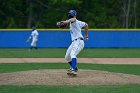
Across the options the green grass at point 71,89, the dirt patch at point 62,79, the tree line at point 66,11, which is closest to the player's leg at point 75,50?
the dirt patch at point 62,79

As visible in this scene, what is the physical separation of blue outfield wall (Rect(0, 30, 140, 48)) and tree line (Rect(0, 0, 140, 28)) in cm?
972

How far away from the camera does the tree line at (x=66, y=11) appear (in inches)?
1988

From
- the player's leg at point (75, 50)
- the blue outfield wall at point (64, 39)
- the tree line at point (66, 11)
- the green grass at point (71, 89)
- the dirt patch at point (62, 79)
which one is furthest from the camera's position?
the tree line at point (66, 11)

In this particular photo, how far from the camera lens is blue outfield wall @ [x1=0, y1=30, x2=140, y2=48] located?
39.2m

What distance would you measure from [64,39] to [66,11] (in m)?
11.9

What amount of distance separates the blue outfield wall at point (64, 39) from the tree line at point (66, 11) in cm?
972

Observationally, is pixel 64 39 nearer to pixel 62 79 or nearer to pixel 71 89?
pixel 62 79

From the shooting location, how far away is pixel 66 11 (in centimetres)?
5062

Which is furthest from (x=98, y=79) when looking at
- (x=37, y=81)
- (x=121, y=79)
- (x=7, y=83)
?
(x=7, y=83)

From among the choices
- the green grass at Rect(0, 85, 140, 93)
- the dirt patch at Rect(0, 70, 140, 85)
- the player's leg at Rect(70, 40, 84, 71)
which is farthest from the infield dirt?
the green grass at Rect(0, 85, 140, 93)

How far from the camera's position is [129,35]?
130 ft

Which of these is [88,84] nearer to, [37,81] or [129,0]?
[37,81]

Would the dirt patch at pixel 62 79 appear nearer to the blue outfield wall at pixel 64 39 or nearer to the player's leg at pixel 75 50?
the player's leg at pixel 75 50

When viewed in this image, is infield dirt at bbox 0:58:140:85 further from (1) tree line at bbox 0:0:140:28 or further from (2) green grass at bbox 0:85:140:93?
(1) tree line at bbox 0:0:140:28
